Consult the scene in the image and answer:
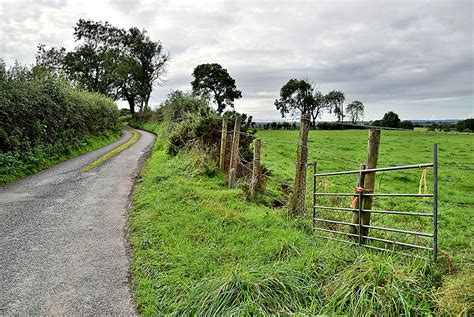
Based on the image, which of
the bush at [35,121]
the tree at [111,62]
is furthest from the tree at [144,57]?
the bush at [35,121]

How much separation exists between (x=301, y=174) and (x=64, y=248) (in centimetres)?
427

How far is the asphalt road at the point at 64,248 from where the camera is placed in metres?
4.20

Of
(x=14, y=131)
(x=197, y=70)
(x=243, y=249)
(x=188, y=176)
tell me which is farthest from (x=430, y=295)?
(x=197, y=70)

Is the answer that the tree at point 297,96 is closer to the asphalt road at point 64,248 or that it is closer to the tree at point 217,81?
the tree at point 217,81

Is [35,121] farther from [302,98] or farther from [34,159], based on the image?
[302,98]

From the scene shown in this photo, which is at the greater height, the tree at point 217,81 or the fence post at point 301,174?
the tree at point 217,81

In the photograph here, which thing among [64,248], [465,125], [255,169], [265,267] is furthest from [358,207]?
[465,125]

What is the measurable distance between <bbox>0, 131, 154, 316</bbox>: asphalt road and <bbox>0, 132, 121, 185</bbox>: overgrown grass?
982mm

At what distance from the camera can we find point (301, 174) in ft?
21.5

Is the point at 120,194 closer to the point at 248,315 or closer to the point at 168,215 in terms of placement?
the point at 168,215

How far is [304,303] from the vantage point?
12.3 ft

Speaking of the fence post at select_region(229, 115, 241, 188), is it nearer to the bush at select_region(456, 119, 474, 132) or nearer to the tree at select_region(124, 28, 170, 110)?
the bush at select_region(456, 119, 474, 132)

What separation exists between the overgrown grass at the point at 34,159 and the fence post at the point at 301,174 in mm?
Answer: 9053

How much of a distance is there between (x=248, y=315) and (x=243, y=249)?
173cm
